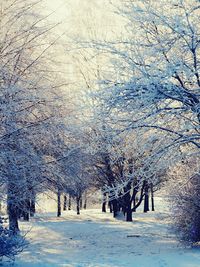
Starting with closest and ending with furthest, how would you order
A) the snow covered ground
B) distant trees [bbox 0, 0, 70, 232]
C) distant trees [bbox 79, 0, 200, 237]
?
1. distant trees [bbox 79, 0, 200, 237]
2. distant trees [bbox 0, 0, 70, 232]
3. the snow covered ground

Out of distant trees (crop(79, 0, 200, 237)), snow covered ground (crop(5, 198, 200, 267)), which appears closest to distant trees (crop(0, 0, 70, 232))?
snow covered ground (crop(5, 198, 200, 267))

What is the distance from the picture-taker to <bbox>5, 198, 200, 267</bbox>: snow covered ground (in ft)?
31.9

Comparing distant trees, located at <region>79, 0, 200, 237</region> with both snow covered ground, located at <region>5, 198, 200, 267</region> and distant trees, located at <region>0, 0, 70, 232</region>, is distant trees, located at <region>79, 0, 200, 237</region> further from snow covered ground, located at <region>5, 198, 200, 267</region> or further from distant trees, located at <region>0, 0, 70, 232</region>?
snow covered ground, located at <region>5, 198, 200, 267</region>

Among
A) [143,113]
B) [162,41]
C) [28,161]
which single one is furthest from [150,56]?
[28,161]

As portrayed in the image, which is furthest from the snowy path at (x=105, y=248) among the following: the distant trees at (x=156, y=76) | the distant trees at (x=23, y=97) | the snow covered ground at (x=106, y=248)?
the distant trees at (x=156, y=76)

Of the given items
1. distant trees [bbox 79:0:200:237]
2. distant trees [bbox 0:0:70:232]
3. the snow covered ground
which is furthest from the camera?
the snow covered ground

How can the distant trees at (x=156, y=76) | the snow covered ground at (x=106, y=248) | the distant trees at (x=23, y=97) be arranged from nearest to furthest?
the distant trees at (x=156, y=76) < the distant trees at (x=23, y=97) < the snow covered ground at (x=106, y=248)

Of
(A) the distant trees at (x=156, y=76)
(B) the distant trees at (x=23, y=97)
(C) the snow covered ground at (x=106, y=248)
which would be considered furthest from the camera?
(C) the snow covered ground at (x=106, y=248)

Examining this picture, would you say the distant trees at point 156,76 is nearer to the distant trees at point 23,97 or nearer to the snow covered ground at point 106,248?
the distant trees at point 23,97

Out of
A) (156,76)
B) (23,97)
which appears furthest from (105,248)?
(156,76)

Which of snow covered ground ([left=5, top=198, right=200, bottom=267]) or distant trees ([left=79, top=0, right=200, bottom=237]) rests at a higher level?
distant trees ([left=79, top=0, right=200, bottom=237])

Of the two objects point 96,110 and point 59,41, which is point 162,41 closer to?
point 96,110

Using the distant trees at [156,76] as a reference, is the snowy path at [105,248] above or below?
below

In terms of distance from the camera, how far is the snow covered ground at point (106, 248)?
9.73 meters
